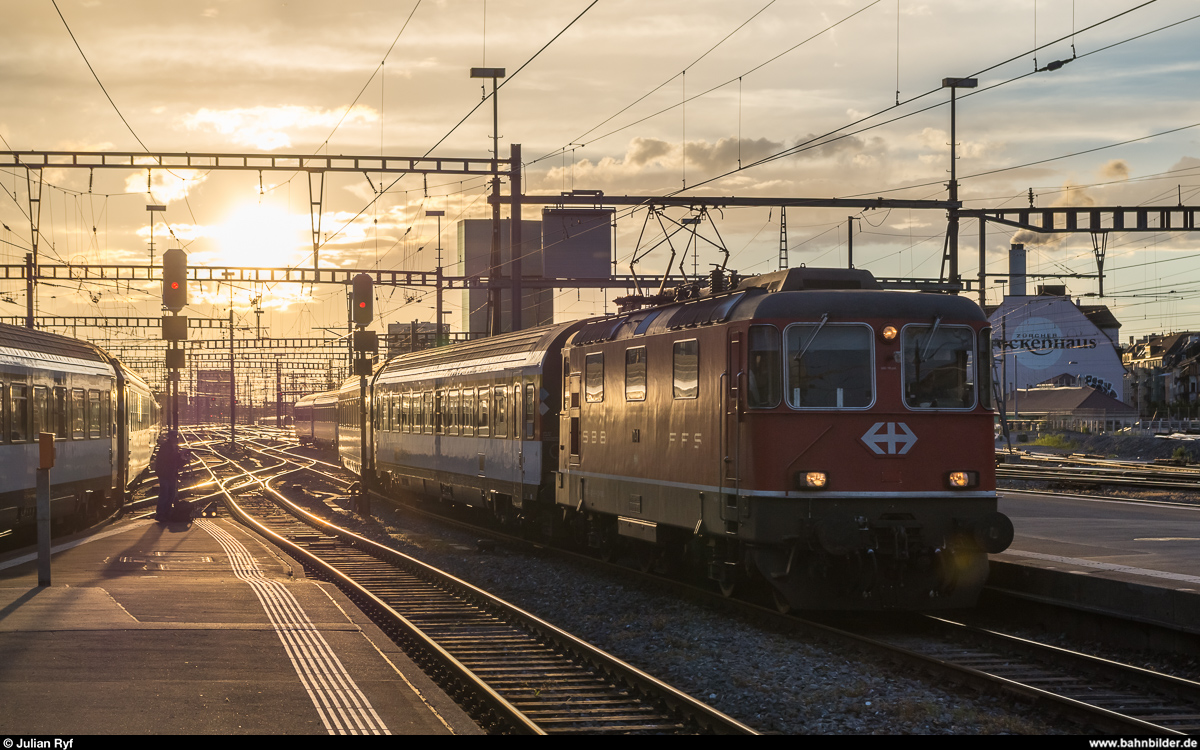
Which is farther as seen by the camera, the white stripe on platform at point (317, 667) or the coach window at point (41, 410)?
the coach window at point (41, 410)

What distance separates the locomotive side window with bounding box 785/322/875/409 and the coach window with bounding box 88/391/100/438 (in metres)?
17.7

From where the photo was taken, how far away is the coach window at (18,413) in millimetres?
19828

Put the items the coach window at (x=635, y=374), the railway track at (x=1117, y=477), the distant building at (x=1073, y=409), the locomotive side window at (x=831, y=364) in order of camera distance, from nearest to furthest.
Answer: the locomotive side window at (x=831, y=364)
the coach window at (x=635, y=374)
the railway track at (x=1117, y=477)
the distant building at (x=1073, y=409)

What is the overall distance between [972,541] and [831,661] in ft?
7.59

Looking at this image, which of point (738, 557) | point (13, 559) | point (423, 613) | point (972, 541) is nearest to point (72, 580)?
point (13, 559)

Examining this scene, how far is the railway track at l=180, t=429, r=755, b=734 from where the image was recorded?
9266mm

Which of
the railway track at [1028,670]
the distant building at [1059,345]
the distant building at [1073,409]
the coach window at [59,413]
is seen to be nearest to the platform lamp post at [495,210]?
the coach window at [59,413]

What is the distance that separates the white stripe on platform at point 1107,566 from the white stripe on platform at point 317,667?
8.24 metres

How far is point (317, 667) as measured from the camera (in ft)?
34.7

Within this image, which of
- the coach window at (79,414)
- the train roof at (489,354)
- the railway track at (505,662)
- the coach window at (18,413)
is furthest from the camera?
the coach window at (79,414)

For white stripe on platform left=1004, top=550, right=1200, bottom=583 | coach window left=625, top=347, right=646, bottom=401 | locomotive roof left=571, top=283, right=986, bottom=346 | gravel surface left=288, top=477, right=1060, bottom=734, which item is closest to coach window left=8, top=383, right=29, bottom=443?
gravel surface left=288, top=477, right=1060, bottom=734

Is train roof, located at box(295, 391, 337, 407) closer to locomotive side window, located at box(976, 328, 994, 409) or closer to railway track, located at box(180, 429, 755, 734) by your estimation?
railway track, located at box(180, 429, 755, 734)

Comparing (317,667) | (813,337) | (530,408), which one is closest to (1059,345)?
(530,408)

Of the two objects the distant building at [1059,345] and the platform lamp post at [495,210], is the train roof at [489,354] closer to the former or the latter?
the platform lamp post at [495,210]
